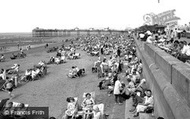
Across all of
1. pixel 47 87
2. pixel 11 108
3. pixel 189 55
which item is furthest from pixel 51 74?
pixel 189 55

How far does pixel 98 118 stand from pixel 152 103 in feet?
5.83

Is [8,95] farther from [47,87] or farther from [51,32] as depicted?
[51,32]

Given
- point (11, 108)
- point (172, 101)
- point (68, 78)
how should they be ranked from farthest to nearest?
point (68, 78)
point (11, 108)
point (172, 101)

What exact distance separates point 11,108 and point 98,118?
9.84 feet

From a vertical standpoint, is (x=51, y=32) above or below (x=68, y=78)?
above

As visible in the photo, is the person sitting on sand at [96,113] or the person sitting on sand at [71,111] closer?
the person sitting on sand at [96,113]

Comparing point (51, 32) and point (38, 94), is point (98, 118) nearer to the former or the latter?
point (38, 94)

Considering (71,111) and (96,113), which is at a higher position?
(96,113)

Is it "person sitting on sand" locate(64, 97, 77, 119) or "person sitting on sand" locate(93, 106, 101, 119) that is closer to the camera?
"person sitting on sand" locate(93, 106, 101, 119)

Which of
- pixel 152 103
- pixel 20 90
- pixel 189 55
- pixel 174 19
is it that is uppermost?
pixel 174 19

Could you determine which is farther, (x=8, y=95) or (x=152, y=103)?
(x=8, y=95)

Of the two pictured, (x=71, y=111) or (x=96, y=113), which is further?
(x=71, y=111)

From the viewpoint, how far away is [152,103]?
6.92 metres

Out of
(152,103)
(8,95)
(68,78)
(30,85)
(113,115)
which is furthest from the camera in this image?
(68,78)
